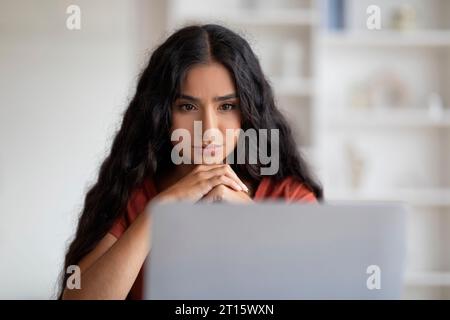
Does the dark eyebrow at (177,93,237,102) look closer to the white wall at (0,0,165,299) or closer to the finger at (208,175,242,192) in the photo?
the finger at (208,175,242,192)

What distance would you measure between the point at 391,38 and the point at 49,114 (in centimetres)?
135

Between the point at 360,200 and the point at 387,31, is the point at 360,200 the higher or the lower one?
the lower one

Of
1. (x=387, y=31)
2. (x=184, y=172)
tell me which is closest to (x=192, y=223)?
(x=184, y=172)

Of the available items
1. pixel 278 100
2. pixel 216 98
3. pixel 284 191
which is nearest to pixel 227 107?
pixel 216 98

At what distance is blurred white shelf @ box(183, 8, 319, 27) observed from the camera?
2559 millimetres

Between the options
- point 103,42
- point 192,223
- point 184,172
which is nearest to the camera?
point 192,223

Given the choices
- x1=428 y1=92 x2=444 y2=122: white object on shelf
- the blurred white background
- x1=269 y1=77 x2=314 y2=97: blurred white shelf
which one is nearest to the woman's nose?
the blurred white background

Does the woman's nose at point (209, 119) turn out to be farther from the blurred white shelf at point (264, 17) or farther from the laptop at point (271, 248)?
the blurred white shelf at point (264, 17)

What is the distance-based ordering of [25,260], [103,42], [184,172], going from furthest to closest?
[103,42], [25,260], [184,172]

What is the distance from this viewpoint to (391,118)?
A: 2646 mm

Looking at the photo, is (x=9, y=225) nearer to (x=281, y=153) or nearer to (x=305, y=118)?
(x=305, y=118)

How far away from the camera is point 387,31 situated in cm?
269

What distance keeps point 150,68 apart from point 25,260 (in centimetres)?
138

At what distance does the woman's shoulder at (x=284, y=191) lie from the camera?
1.17m
